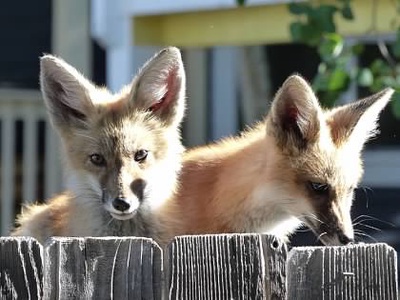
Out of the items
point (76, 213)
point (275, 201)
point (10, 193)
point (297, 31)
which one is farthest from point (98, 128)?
point (10, 193)

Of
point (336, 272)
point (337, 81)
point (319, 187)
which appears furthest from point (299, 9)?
point (336, 272)

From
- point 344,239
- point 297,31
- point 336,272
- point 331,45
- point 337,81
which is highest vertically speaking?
point 297,31

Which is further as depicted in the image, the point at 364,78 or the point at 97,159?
the point at 364,78

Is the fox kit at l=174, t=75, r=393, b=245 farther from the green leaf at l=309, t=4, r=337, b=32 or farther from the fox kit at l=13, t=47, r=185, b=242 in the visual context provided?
the green leaf at l=309, t=4, r=337, b=32

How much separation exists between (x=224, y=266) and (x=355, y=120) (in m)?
2.53

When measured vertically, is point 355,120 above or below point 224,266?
above

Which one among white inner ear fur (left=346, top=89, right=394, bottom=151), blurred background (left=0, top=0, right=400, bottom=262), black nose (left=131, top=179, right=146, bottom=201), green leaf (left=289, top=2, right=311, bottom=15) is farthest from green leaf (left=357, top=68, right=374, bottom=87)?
blurred background (left=0, top=0, right=400, bottom=262)

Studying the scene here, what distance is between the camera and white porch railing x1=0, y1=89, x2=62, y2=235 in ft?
38.0

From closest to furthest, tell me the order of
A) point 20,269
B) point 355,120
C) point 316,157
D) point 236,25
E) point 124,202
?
point 20,269
point 124,202
point 316,157
point 355,120
point 236,25

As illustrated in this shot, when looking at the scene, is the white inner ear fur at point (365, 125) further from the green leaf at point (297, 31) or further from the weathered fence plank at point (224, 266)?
the weathered fence plank at point (224, 266)

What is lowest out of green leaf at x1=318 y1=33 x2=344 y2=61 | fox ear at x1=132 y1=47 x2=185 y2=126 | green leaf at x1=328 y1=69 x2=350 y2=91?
fox ear at x1=132 y1=47 x2=185 y2=126

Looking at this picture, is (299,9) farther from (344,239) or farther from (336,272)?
(336,272)

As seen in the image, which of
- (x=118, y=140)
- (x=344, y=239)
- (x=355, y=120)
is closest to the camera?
(x=344, y=239)

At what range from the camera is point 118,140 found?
5.18 m
